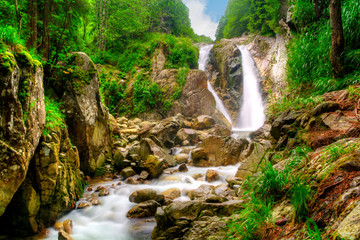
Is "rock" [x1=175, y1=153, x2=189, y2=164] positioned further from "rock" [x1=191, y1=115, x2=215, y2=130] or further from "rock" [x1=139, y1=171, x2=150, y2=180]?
"rock" [x1=191, y1=115, x2=215, y2=130]

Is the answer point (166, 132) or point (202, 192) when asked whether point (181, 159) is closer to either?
point (166, 132)

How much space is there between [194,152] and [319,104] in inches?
216

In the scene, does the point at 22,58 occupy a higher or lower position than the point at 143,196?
higher

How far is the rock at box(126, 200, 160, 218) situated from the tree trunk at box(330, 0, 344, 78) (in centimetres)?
482

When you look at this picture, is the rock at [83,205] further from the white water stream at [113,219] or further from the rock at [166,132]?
the rock at [166,132]

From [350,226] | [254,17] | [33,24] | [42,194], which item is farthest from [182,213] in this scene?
[254,17]

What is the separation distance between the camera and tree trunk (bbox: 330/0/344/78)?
3.68 m

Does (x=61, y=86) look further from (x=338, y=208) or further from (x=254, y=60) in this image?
(x=254, y=60)

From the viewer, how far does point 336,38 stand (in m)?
3.82

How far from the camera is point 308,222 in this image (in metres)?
1.49

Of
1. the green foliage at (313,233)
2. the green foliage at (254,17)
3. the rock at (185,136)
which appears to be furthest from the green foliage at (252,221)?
the green foliage at (254,17)

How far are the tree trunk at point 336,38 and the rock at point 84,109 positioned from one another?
660 centimetres

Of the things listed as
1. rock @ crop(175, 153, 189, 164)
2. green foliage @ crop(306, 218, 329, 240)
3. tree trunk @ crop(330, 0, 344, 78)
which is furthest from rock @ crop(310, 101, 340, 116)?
rock @ crop(175, 153, 189, 164)

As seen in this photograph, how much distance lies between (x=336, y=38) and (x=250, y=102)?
1342 centimetres
